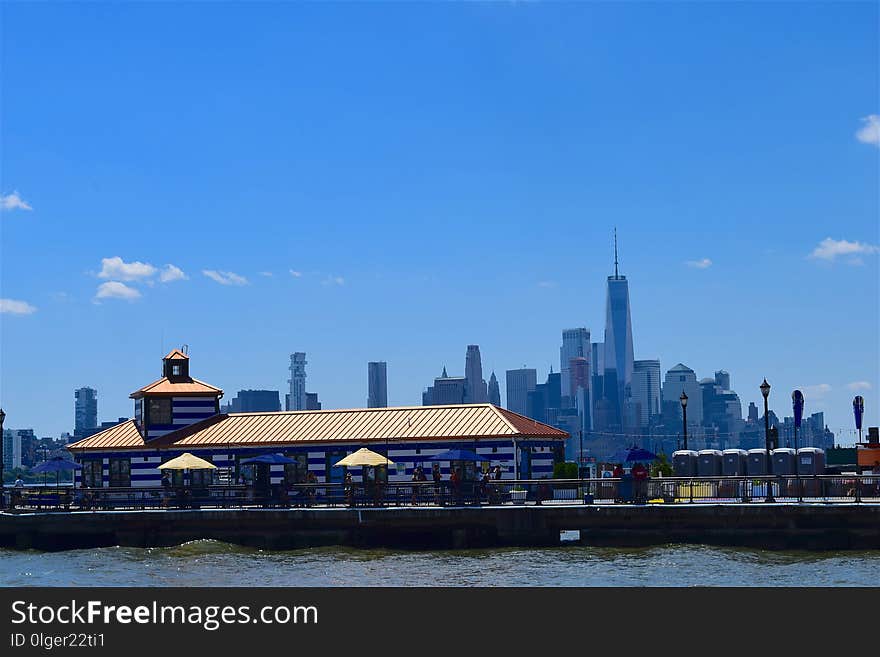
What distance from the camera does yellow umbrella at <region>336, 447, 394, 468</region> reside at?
2009 inches

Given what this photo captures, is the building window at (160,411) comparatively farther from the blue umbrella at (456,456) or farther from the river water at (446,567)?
the blue umbrella at (456,456)

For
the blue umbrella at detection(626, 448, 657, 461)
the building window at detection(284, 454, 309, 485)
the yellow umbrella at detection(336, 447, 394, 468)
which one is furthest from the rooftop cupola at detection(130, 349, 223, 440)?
the blue umbrella at detection(626, 448, 657, 461)

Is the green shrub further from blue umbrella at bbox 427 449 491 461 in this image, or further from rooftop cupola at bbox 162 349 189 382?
rooftop cupola at bbox 162 349 189 382

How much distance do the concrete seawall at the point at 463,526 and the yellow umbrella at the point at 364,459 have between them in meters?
3.85

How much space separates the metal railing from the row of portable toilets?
25.9 feet

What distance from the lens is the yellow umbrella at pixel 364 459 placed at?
167 feet

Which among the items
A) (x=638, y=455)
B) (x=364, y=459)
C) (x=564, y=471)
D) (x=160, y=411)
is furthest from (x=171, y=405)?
(x=638, y=455)

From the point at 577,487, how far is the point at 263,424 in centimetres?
1788

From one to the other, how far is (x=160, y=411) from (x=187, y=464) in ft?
29.6
